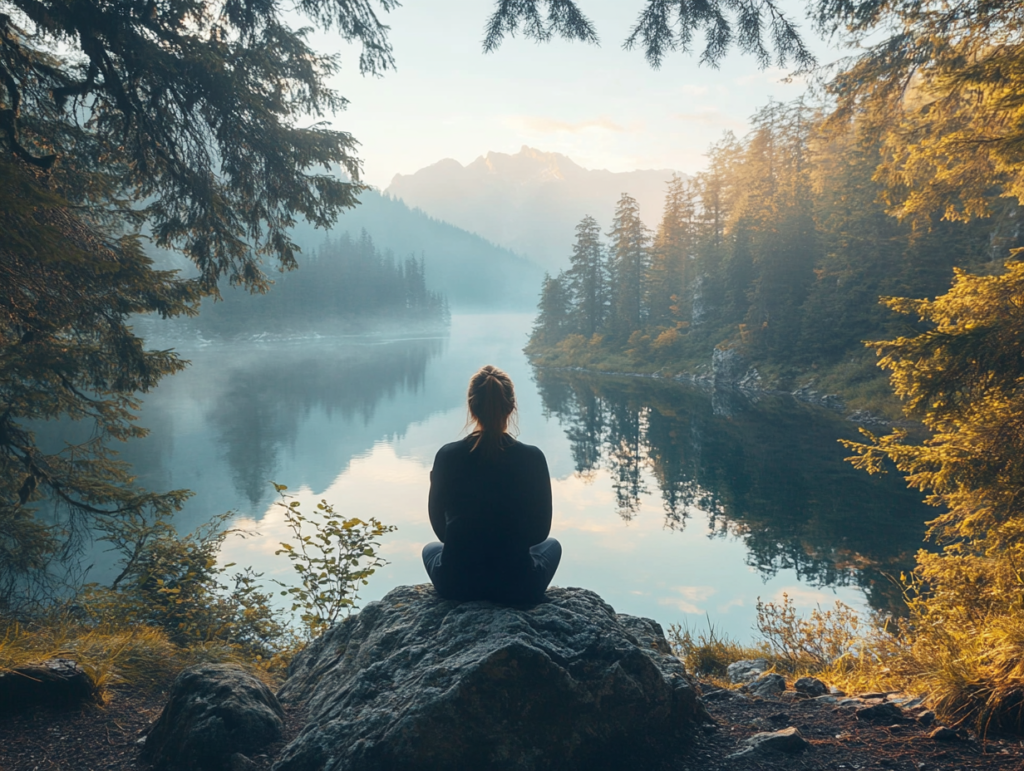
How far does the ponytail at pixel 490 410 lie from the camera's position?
11.5ft

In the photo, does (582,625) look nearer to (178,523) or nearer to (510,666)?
(510,666)

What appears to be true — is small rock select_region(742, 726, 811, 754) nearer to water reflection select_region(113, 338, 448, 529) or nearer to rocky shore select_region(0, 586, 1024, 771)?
rocky shore select_region(0, 586, 1024, 771)

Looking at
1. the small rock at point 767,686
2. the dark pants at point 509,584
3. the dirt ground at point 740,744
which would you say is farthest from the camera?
the small rock at point 767,686

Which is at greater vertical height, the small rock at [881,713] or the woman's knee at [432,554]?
the woman's knee at [432,554]

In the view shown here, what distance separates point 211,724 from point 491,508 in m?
1.94

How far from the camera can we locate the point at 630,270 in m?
52.9

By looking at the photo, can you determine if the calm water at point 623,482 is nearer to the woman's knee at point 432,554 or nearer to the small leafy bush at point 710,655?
the small leafy bush at point 710,655

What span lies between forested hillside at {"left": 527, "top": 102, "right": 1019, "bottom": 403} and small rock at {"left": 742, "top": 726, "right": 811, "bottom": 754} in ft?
22.9

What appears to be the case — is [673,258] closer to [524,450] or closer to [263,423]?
[263,423]

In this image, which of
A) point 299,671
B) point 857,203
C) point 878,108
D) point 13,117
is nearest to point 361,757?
point 299,671

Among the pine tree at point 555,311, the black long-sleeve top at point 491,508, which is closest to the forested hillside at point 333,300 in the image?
the pine tree at point 555,311

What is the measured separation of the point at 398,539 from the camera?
568 inches

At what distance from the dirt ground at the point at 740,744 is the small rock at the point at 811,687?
60cm

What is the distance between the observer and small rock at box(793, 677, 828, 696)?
4.52 metres
